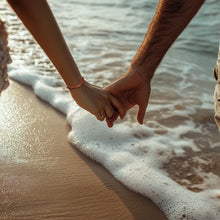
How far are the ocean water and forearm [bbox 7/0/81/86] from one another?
755 millimetres

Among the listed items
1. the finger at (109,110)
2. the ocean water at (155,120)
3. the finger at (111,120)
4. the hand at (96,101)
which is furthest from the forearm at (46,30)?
the ocean water at (155,120)

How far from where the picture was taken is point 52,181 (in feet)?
6.23

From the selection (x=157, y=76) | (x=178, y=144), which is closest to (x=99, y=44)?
(x=157, y=76)

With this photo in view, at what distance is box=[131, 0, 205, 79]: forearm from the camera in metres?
1.94

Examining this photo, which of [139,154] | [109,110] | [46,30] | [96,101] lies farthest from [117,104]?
[46,30]

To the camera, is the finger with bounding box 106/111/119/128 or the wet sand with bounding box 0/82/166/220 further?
the finger with bounding box 106/111/119/128

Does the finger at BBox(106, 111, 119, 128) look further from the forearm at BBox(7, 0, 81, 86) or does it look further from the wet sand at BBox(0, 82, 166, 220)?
the forearm at BBox(7, 0, 81, 86)

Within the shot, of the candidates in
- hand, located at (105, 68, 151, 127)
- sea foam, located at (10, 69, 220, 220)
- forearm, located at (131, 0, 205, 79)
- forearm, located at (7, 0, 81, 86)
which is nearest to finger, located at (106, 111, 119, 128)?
hand, located at (105, 68, 151, 127)

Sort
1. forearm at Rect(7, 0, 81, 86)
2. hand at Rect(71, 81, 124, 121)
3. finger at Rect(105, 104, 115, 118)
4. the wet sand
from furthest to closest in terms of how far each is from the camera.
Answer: finger at Rect(105, 104, 115, 118)
hand at Rect(71, 81, 124, 121)
the wet sand
forearm at Rect(7, 0, 81, 86)

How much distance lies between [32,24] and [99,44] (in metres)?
3.41

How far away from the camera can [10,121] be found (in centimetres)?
248

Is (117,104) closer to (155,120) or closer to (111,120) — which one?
(111,120)

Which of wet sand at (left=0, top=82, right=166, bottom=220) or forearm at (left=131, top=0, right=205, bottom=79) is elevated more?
forearm at (left=131, top=0, right=205, bottom=79)

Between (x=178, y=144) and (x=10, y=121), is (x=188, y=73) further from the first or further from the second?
(x=10, y=121)
